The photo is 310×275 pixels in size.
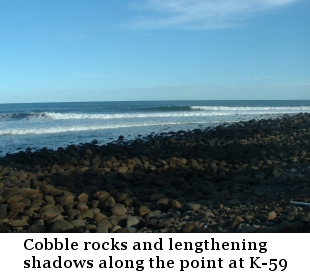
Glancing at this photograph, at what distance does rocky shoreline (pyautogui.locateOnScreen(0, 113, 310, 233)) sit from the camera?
16.9 ft

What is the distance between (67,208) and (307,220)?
372cm

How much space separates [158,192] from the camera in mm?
7039

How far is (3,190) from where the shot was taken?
7.37 metres

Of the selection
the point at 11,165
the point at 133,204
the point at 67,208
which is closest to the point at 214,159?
the point at 133,204

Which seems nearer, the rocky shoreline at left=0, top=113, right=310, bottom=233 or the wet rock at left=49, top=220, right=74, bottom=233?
the wet rock at left=49, top=220, right=74, bottom=233

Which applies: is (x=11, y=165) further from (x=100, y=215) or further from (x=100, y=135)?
(x=100, y=135)

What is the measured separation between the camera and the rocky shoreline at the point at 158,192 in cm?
514

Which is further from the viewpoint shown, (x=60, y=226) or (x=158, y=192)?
(x=158, y=192)

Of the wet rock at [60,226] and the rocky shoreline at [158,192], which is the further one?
the rocky shoreline at [158,192]
